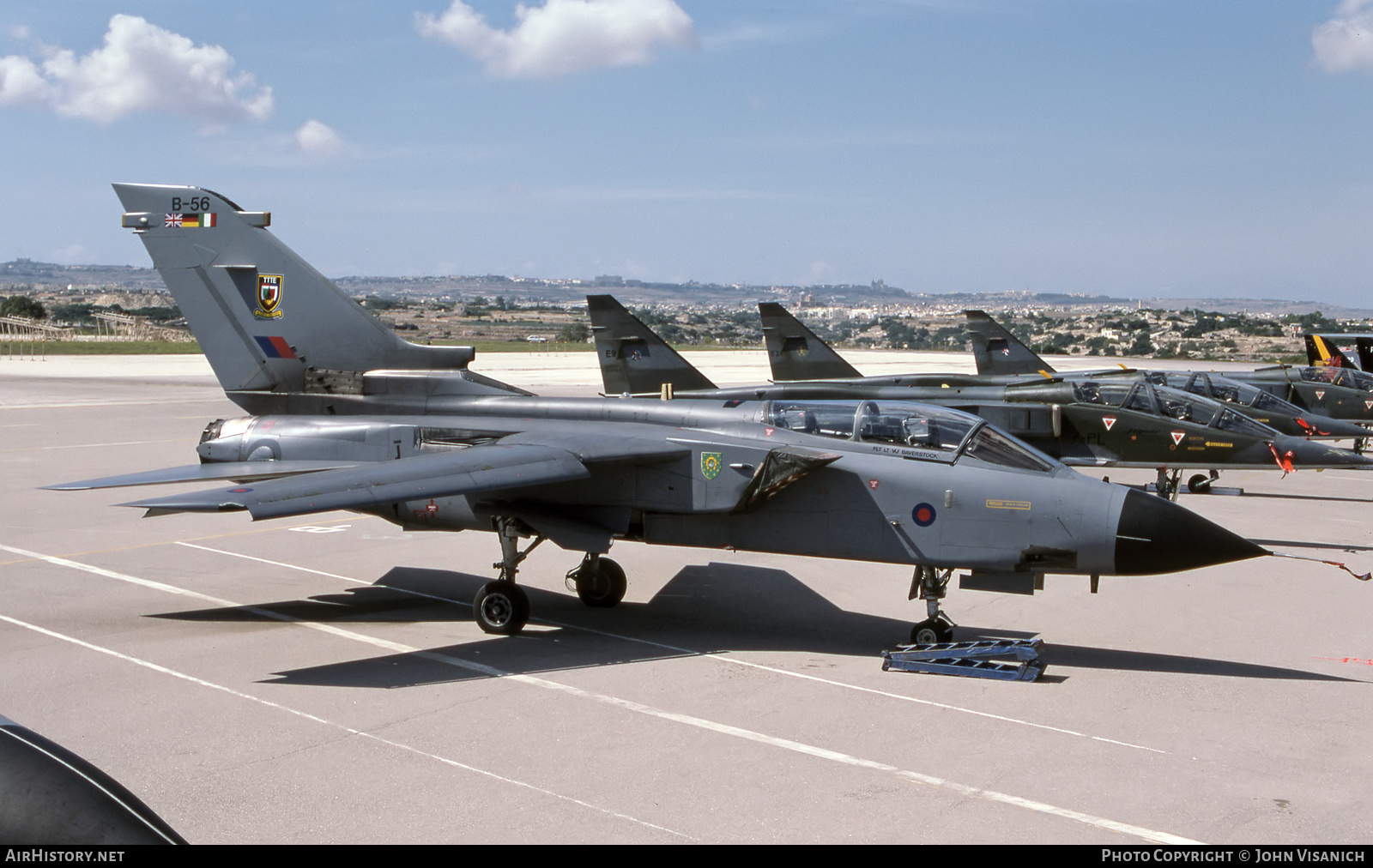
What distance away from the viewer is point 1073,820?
6469 mm

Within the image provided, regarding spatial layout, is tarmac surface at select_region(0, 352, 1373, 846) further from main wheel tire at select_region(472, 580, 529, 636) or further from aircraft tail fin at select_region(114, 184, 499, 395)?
aircraft tail fin at select_region(114, 184, 499, 395)

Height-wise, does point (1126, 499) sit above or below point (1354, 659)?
above

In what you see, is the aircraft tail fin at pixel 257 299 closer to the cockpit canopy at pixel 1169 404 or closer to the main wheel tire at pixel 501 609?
the main wheel tire at pixel 501 609

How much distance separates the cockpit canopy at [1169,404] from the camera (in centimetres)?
1772

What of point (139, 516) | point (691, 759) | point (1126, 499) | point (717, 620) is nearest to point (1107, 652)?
point (1126, 499)

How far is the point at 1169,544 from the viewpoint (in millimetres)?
9289

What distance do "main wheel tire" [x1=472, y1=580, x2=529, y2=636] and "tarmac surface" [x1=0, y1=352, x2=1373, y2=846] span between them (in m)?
0.16

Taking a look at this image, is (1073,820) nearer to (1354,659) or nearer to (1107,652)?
(1107,652)

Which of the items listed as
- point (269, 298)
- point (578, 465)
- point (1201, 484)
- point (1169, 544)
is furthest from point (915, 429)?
point (1201, 484)

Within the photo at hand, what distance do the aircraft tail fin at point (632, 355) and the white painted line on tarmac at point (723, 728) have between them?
11351 millimetres

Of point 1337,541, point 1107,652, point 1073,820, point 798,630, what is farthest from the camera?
point 1337,541

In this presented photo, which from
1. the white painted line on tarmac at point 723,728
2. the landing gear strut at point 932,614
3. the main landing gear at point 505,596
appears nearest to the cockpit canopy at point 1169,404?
the landing gear strut at point 932,614

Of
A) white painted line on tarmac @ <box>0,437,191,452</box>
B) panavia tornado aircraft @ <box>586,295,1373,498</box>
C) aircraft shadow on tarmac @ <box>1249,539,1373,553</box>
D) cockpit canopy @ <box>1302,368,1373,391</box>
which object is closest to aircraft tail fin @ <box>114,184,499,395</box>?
panavia tornado aircraft @ <box>586,295,1373,498</box>

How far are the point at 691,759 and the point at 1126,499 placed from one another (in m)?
4.60
